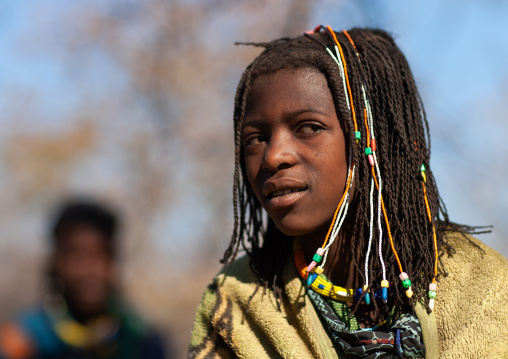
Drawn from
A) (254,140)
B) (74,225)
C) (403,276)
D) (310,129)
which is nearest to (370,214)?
(403,276)

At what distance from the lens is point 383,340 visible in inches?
69.5

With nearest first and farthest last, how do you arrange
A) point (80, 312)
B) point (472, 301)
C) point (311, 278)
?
point (472, 301), point (311, 278), point (80, 312)

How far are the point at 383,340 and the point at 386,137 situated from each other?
64cm

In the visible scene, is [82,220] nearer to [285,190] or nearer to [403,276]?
[285,190]

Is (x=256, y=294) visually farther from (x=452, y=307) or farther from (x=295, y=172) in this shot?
(x=452, y=307)

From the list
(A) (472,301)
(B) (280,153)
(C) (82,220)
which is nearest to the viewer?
(A) (472,301)

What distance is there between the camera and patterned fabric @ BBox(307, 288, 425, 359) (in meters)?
1.73

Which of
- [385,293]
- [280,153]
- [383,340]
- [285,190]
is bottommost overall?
[383,340]

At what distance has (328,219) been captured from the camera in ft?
6.15

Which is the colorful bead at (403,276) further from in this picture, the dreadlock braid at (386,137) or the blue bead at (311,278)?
the blue bead at (311,278)

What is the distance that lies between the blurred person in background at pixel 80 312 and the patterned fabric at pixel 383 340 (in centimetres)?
231

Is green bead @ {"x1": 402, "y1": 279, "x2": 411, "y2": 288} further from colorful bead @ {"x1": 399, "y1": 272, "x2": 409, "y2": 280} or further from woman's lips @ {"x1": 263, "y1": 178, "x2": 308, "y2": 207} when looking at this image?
woman's lips @ {"x1": 263, "y1": 178, "x2": 308, "y2": 207}

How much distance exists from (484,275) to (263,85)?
0.91m

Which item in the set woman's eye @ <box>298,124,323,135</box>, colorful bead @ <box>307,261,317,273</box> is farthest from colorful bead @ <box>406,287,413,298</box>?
woman's eye @ <box>298,124,323,135</box>
